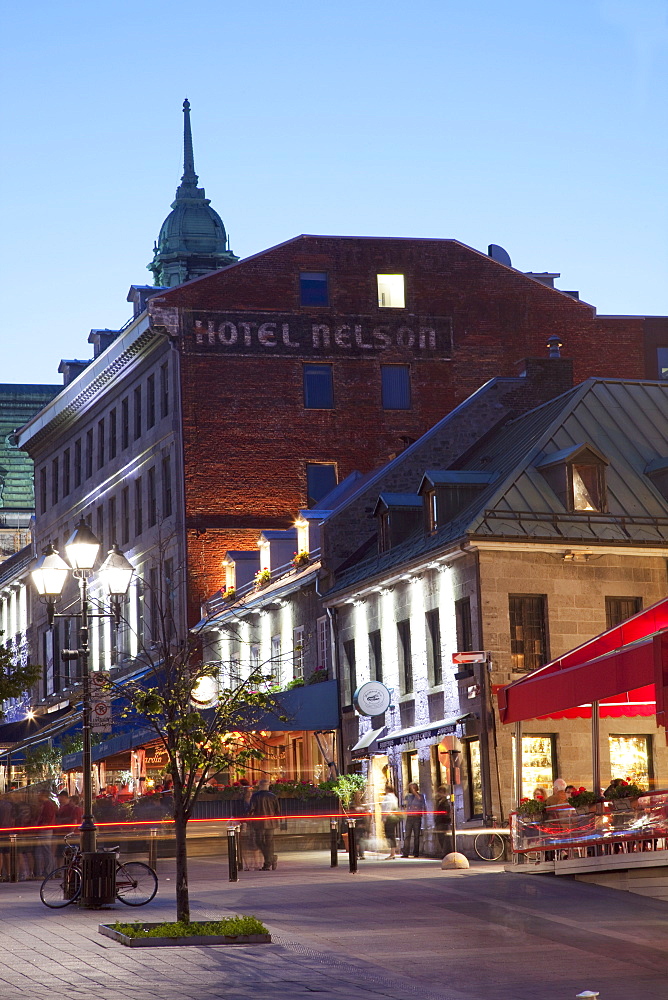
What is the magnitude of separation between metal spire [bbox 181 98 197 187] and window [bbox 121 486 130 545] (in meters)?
42.0

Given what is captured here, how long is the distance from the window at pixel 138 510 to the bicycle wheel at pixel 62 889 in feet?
117

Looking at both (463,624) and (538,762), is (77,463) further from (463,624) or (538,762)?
(538,762)

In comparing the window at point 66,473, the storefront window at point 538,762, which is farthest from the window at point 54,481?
the storefront window at point 538,762

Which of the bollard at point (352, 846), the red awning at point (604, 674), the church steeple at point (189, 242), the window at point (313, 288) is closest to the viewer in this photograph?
the red awning at point (604, 674)

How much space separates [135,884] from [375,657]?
718 inches

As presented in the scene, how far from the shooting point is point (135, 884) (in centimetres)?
2328

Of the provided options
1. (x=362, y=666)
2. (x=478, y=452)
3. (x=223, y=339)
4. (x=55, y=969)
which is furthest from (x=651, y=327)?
(x=55, y=969)

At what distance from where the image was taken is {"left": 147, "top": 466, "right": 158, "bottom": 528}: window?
57.2 metres

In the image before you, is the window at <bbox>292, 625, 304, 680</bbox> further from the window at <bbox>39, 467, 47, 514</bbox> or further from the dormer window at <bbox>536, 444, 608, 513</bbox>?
the window at <bbox>39, 467, 47, 514</bbox>

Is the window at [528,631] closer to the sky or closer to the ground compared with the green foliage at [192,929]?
closer to the sky

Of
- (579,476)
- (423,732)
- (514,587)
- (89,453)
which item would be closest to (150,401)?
(89,453)

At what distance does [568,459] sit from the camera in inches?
1433

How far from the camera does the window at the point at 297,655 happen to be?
45803mm

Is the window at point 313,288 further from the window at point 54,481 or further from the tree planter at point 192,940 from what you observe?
the tree planter at point 192,940
